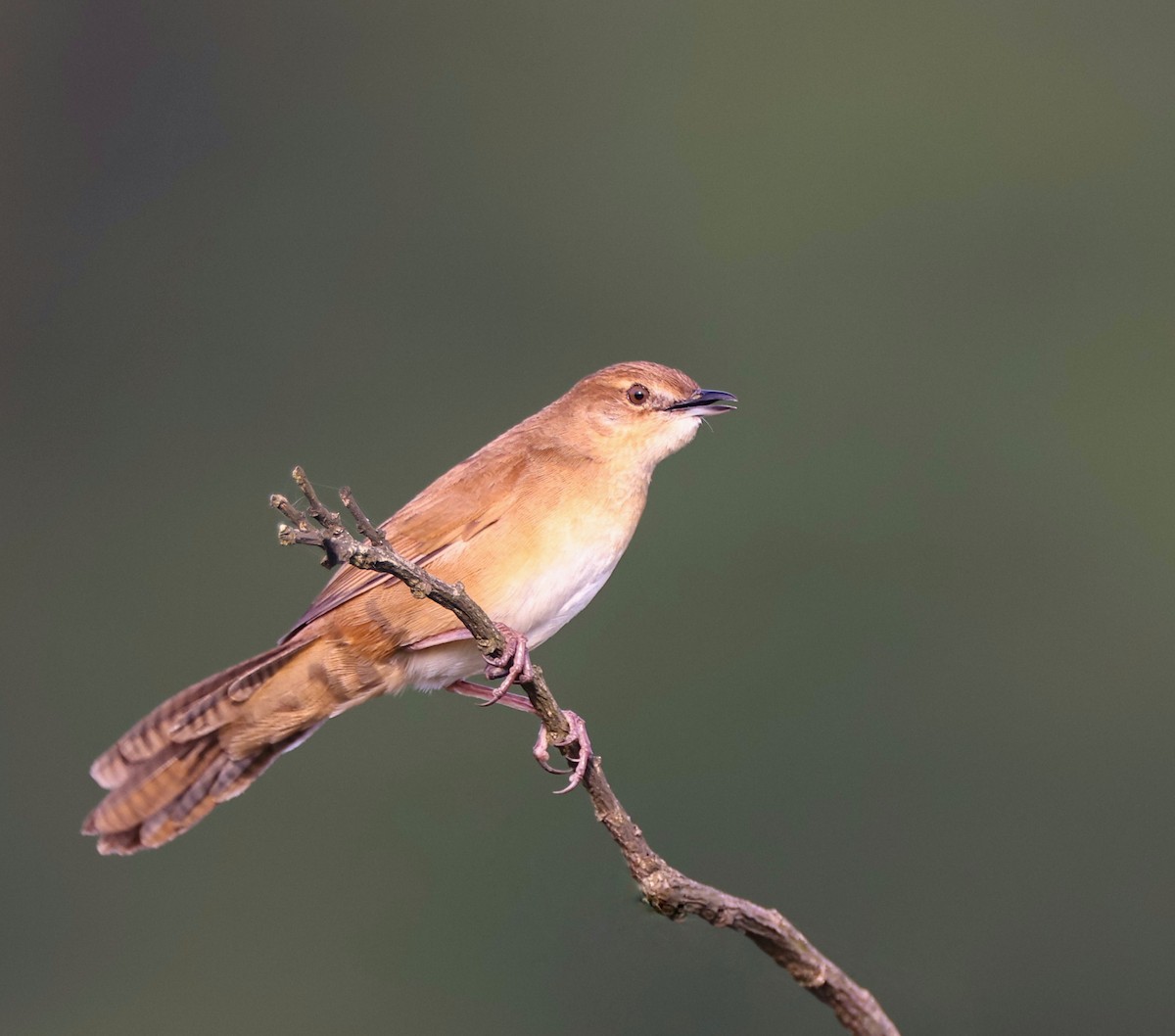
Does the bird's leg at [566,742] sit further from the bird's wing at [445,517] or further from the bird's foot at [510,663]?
the bird's wing at [445,517]

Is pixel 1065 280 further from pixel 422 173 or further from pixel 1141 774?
pixel 422 173

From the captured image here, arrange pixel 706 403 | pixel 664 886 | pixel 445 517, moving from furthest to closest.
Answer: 1. pixel 706 403
2. pixel 445 517
3. pixel 664 886

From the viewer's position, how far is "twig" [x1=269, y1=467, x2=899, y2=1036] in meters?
2.86

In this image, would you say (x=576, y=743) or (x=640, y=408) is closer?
(x=576, y=743)

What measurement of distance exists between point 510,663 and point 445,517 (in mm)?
834

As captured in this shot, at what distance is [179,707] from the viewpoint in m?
4.39

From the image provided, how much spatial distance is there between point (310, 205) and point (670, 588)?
5.92 meters

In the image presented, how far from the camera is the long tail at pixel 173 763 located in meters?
4.37

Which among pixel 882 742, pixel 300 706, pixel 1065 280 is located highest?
pixel 1065 280

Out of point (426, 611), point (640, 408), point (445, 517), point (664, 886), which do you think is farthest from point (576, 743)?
point (640, 408)

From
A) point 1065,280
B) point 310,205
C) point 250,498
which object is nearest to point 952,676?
point 1065,280

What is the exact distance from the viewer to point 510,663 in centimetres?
363

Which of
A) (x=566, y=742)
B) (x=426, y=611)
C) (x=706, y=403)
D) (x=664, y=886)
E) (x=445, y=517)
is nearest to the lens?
(x=664, y=886)

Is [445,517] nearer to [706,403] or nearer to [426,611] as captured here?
[426,611]
